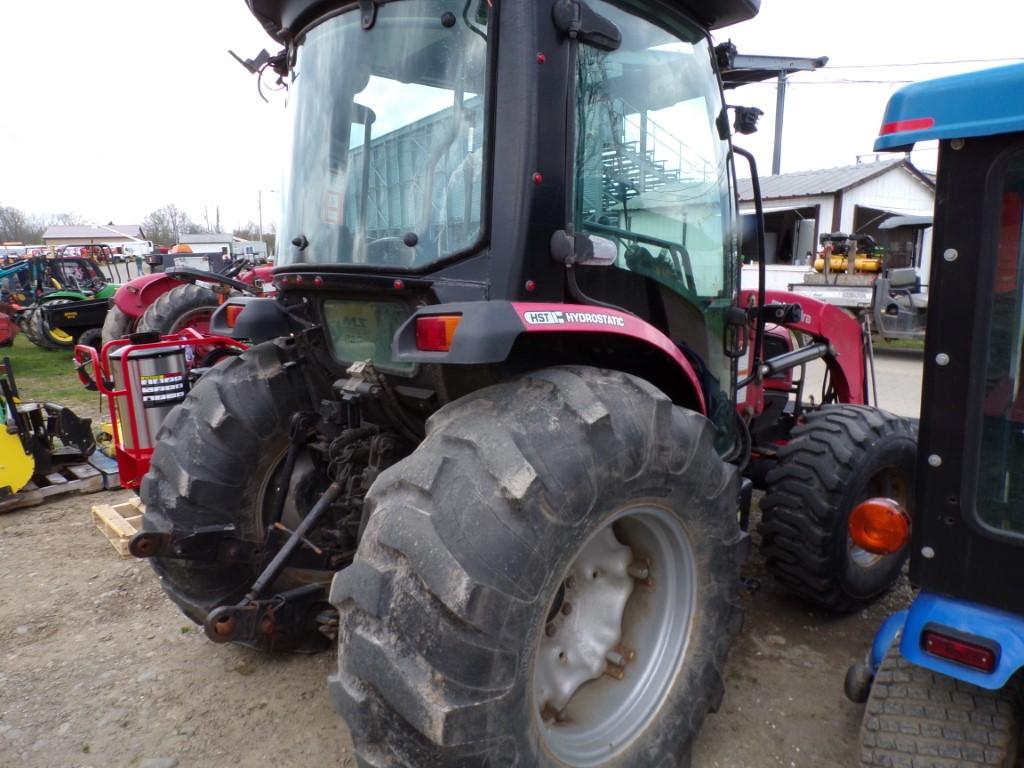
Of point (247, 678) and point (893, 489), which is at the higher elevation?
point (893, 489)

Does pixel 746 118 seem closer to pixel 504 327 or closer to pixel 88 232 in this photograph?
pixel 504 327

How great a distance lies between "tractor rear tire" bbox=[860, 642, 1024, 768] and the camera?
1821 mm

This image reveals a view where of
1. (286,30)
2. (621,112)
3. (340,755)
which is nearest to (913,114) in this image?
(621,112)

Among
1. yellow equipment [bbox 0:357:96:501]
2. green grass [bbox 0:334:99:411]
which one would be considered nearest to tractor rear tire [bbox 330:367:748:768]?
yellow equipment [bbox 0:357:96:501]

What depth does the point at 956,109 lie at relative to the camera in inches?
63.8

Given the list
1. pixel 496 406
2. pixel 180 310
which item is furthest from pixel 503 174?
pixel 180 310

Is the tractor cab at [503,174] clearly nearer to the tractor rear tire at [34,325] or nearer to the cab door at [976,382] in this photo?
the cab door at [976,382]

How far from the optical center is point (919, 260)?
1652cm

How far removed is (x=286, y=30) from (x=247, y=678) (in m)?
2.51

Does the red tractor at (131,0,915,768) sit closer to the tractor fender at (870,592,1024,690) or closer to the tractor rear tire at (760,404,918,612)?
the tractor rear tire at (760,404,918,612)

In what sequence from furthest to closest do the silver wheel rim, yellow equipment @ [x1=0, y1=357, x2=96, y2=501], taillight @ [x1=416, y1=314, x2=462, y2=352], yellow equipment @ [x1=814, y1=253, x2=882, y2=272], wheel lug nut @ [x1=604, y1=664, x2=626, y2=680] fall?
1. yellow equipment @ [x1=814, y1=253, x2=882, y2=272]
2. yellow equipment @ [x1=0, y1=357, x2=96, y2=501]
3. wheel lug nut @ [x1=604, y1=664, x2=626, y2=680]
4. the silver wheel rim
5. taillight @ [x1=416, y1=314, x2=462, y2=352]

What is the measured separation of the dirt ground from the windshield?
1726mm

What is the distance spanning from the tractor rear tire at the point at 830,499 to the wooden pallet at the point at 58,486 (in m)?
4.88

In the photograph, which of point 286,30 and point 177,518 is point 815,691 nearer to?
point 177,518
